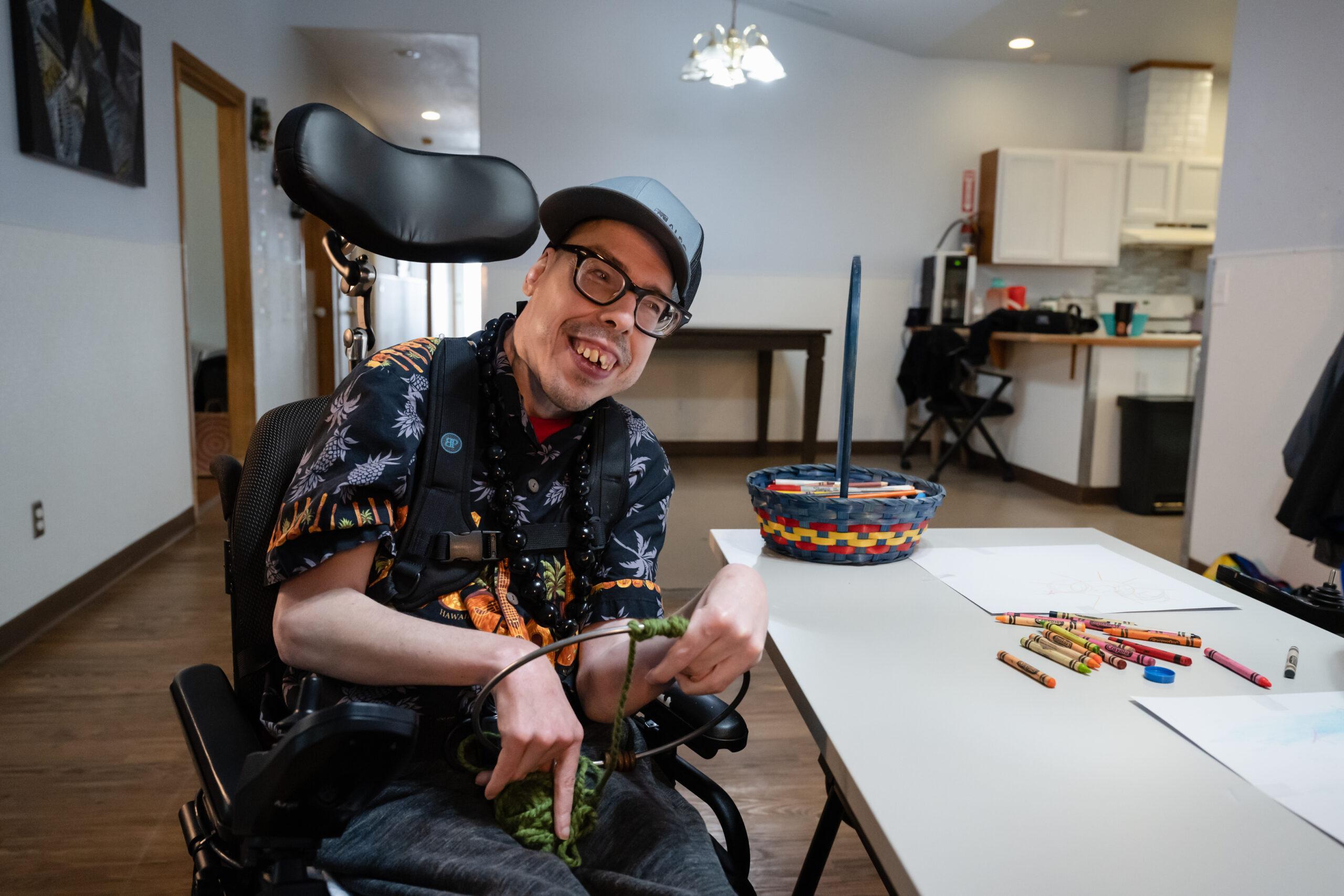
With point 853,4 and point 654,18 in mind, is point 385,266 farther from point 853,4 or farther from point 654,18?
point 853,4

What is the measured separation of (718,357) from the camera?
21.3ft

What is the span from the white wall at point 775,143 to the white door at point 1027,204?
1.15 feet

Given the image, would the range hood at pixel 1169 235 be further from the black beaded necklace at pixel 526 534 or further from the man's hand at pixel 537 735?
the man's hand at pixel 537 735

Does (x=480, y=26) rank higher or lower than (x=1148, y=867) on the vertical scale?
higher

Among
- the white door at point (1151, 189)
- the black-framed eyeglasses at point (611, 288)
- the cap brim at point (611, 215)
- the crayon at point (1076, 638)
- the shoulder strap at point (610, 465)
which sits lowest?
the crayon at point (1076, 638)

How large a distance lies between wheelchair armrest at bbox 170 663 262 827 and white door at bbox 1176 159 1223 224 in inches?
279

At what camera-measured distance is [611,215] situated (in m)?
1.02

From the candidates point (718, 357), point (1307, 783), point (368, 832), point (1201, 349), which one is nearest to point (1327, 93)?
point (1201, 349)

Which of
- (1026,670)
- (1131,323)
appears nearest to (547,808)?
(1026,670)

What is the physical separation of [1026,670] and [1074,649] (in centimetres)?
8

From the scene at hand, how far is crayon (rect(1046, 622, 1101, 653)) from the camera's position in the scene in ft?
2.90

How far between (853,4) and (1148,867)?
6.05 meters

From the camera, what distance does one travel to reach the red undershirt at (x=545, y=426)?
1.10 meters

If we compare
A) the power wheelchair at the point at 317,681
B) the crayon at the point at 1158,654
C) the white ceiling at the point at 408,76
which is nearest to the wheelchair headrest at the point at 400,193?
the power wheelchair at the point at 317,681
